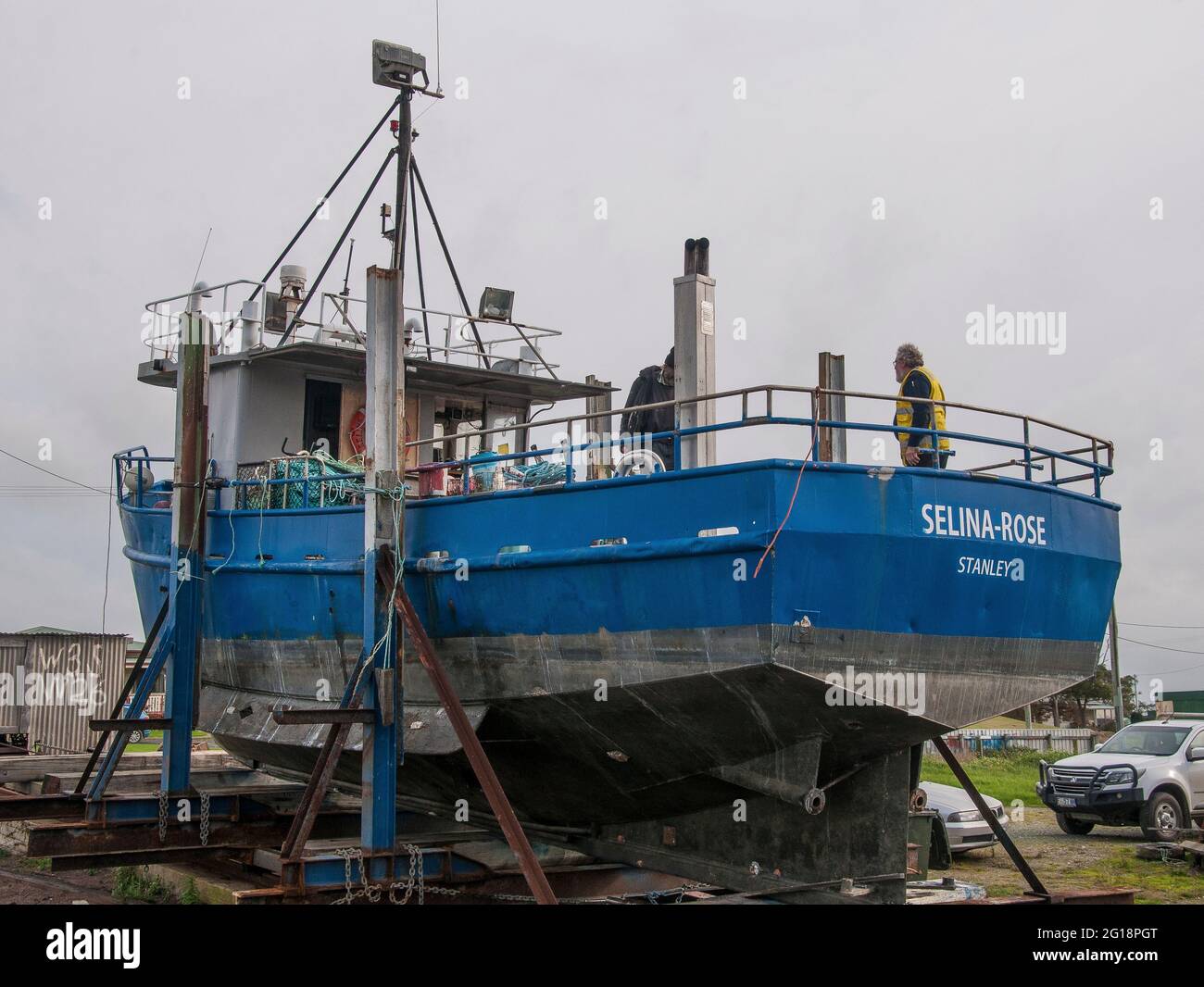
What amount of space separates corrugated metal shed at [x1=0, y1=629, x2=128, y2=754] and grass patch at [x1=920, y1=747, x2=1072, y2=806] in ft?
42.6

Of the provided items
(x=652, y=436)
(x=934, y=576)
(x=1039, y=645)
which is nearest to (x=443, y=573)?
(x=652, y=436)

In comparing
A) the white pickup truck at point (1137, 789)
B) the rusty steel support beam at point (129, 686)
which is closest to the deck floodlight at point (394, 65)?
the rusty steel support beam at point (129, 686)

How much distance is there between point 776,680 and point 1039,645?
214cm

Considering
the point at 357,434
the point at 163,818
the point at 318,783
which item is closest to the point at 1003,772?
the point at 357,434

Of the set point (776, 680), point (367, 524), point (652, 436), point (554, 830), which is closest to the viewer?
point (776, 680)

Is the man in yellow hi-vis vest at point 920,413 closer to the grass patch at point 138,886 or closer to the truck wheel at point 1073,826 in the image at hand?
the grass patch at point 138,886

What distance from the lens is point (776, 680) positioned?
774 centimetres

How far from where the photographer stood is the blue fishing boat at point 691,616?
785 centimetres

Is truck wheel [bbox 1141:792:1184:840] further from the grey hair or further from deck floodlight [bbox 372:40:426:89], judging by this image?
deck floodlight [bbox 372:40:426:89]

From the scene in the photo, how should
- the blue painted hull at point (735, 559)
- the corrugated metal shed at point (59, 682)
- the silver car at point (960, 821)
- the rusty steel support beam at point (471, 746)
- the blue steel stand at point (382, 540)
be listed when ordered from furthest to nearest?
the corrugated metal shed at point (59, 682) < the silver car at point (960, 821) < the blue steel stand at point (382, 540) < the rusty steel support beam at point (471, 746) < the blue painted hull at point (735, 559)

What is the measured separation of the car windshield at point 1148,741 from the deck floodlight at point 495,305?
952 cm

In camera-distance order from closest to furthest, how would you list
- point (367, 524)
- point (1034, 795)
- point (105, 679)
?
1. point (367, 524)
2. point (1034, 795)
3. point (105, 679)

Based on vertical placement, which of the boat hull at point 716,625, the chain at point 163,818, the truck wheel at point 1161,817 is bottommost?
the truck wheel at point 1161,817

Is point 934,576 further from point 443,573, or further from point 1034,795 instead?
point 1034,795
